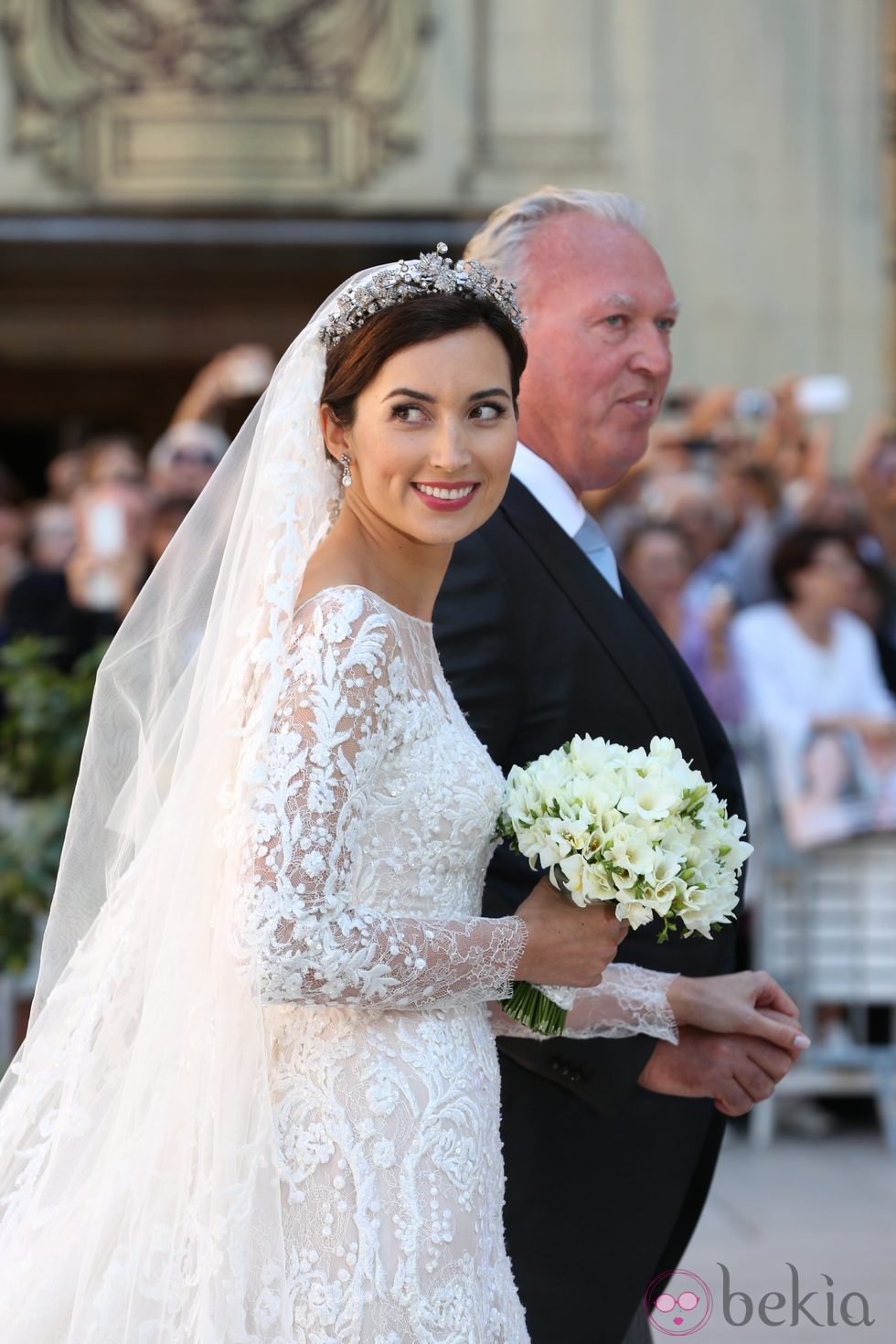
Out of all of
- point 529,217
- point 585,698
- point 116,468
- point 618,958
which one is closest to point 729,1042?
point 618,958

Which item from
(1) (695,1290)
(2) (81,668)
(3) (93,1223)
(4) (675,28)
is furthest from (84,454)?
(3) (93,1223)

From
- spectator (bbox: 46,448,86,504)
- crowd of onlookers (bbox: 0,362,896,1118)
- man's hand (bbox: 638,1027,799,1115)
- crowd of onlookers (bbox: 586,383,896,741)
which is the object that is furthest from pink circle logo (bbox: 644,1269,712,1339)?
spectator (bbox: 46,448,86,504)

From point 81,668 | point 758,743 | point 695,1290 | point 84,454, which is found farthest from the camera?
point 84,454

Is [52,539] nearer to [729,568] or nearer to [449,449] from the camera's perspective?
[729,568]

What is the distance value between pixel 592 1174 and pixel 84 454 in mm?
8341

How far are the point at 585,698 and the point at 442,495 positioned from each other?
2.13 ft

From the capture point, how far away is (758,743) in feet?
20.7

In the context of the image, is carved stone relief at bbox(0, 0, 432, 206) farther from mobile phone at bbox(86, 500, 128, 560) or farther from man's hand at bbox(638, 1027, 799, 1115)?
man's hand at bbox(638, 1027, 799, 1115)

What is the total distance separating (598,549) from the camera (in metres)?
3.22

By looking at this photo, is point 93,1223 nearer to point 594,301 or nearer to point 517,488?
point 517,488

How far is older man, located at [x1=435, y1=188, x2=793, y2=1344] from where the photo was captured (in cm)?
282

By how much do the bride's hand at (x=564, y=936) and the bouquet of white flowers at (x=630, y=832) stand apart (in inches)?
1.0

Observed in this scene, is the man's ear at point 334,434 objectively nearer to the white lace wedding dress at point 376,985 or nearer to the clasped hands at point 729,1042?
the white lace wedding dress at point 376,985

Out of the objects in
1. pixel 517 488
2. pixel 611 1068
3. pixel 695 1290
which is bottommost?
pixel 695 1290
